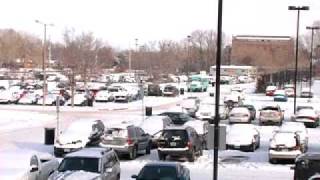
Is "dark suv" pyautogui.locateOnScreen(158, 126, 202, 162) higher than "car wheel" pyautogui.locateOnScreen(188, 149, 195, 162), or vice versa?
"dark suv" pyautogui.locateOnScreen(158, 126, 202, 162)

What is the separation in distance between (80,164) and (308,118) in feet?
103

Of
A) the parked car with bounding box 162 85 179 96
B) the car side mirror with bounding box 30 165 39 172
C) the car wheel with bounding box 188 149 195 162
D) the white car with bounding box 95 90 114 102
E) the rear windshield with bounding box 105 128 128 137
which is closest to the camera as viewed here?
the car side mirror with bounding box 30 165 39 172

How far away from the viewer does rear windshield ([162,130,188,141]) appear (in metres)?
27.8

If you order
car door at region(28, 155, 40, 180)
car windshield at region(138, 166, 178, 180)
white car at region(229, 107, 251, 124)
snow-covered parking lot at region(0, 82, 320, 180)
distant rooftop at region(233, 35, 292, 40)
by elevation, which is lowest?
snow-covered parking lot at region(0, 82, 320, 180)

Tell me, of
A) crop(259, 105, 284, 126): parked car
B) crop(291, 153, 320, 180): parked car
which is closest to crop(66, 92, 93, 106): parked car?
crop(259, 105, 284, 126): parked car

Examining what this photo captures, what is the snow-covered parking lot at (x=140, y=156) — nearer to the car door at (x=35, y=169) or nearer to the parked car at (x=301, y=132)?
the parked car at (x=301, y=132)

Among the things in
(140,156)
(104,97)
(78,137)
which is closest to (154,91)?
(104,97)

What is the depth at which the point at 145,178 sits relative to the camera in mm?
17344

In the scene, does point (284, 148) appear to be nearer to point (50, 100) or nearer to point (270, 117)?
point (270, 117)

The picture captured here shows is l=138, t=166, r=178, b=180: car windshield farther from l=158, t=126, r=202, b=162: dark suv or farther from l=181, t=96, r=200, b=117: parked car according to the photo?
l=181, t=96, r=200, b=117: parked car

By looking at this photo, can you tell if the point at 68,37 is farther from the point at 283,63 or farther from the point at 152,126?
the point at 152,126

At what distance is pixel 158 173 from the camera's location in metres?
17.4

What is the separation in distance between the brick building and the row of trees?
6.47 m

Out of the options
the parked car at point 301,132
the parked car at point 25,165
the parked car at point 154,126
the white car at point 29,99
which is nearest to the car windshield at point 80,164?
the parked car at point 25,165
